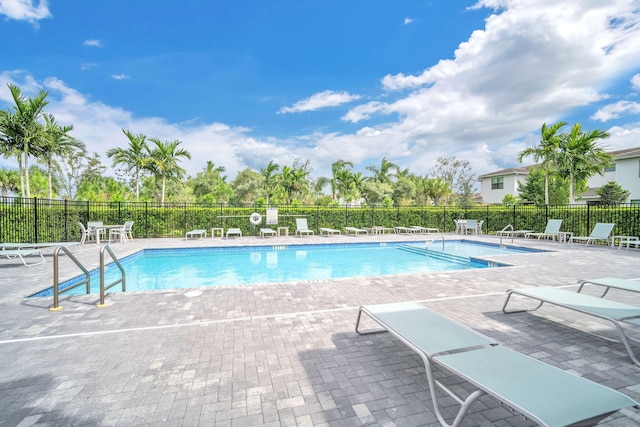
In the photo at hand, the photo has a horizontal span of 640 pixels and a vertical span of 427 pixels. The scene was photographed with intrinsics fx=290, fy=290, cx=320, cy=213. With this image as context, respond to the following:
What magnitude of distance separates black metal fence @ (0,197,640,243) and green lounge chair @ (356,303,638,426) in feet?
44.7

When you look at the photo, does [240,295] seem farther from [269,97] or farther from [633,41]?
[269,97]

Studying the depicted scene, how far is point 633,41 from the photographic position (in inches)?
396

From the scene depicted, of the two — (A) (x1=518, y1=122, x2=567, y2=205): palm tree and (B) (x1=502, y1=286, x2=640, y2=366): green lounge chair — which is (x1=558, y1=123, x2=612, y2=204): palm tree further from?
(B) (x1=502, y1=286, x2=640, y2=366): green lounge chair

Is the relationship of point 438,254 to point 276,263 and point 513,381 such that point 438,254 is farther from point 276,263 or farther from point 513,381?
point 513,381

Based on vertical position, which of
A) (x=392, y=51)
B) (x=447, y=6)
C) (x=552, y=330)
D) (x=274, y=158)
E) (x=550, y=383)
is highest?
(x=392, y=51)

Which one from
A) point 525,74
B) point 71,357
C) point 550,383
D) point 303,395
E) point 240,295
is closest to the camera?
point 550,383

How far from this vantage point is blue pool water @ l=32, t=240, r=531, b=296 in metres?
→ 7.58

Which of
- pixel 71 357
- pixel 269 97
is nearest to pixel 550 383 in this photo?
pixel 71 357

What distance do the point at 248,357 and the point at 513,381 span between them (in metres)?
2.25

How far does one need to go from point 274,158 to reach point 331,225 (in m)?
16.5

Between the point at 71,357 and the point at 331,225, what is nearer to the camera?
the point at 71,357

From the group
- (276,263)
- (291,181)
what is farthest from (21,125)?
(291,181)

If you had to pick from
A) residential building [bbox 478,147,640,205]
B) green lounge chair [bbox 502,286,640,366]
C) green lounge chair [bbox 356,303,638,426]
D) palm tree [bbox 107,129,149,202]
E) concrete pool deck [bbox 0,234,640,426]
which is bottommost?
concrete pool deck [bbox 0,234,640,426]

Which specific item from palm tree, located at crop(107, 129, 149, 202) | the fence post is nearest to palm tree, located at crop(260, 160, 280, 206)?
palm tree, located at crop(107, 129, 149, 202)
